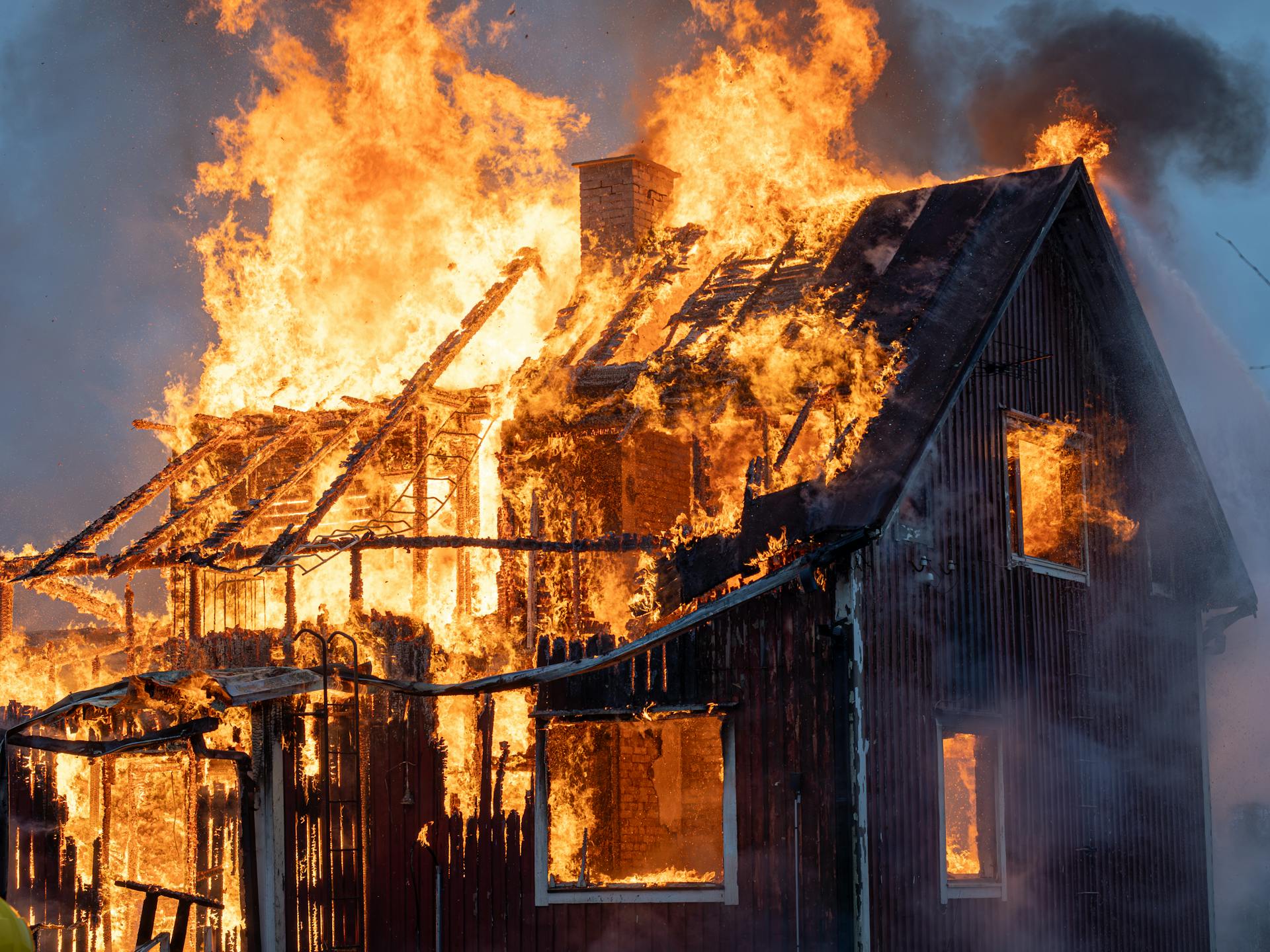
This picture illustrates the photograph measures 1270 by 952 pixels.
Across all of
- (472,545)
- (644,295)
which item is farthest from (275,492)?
(644,295)

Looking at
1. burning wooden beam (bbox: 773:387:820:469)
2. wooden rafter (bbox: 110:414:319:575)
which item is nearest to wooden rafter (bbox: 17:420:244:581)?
wooden rafter (bbox: 110:414:319:575)

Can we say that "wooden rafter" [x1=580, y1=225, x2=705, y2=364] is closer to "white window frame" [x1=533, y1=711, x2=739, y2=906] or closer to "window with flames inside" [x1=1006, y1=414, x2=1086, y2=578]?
"window with flames inside" [x1=1006, y1=414, x2=1086, y2=578]

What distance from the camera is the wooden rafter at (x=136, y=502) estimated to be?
17.9m

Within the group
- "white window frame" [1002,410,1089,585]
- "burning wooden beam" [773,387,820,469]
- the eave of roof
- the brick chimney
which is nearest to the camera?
the eave of roof

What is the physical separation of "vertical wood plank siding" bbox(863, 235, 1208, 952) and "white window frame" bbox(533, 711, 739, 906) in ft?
3.85

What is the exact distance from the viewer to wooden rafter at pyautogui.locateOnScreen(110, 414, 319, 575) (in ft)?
55.5

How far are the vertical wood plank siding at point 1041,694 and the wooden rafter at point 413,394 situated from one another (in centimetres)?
543

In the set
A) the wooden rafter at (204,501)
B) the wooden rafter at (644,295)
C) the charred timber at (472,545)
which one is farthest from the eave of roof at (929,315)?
the wooden rafter at (204,501)

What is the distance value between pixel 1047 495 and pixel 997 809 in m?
4.54

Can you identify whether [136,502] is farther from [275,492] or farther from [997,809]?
[997,809]

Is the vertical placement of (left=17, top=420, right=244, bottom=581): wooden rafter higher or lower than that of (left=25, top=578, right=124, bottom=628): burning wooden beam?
higher

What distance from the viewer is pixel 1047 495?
18672 mm

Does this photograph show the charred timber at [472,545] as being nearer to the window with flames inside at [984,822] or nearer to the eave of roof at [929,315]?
the eave of roof at [929,315]

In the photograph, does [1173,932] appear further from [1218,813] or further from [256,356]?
[256,356]
